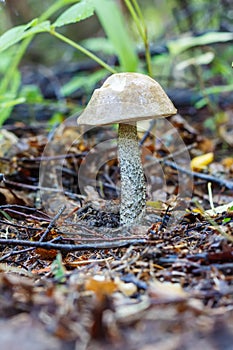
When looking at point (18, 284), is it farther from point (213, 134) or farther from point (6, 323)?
point (213, 134)

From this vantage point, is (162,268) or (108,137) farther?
(108,137)

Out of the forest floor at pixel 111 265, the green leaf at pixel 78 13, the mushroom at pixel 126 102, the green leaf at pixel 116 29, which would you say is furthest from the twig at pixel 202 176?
the green leaf at pixel 116 29

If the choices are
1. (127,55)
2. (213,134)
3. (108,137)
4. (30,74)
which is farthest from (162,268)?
(30,74)

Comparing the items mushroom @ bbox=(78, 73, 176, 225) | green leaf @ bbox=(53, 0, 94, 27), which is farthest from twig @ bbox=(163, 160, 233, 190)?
green leaf @ bbox=(53, 0, 94, 27)

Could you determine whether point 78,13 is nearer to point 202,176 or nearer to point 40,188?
point 40,188

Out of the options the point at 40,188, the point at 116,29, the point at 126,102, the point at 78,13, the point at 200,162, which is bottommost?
the point at 200,162

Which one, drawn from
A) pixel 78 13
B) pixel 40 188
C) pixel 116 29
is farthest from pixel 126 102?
pixel 40 188

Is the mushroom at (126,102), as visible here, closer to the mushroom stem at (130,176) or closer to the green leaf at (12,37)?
the mushroom stem at (130,176)
